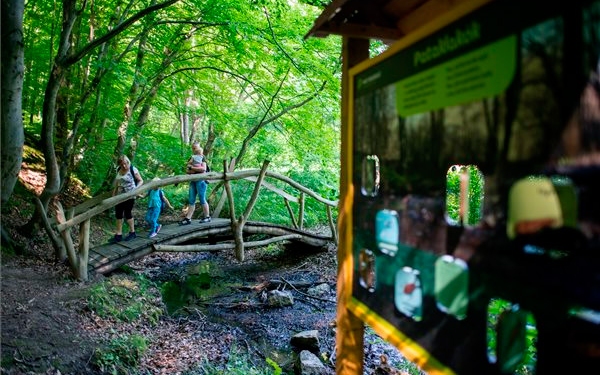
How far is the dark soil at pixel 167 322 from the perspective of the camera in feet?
13.6

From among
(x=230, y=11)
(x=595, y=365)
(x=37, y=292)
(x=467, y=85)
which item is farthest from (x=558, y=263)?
(x=230, y=11)

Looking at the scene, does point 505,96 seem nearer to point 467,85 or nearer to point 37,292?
point 467,85

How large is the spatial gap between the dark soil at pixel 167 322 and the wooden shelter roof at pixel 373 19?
3975 millimetres

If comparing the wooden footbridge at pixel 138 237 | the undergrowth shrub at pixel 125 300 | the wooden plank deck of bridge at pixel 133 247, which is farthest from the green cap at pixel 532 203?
the wooden plank deck of bridge at pixel 133 247

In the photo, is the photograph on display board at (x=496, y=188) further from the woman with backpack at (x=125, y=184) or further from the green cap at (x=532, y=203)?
the woman with backpack at (x=125, y=184)

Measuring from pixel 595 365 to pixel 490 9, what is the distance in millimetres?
1041

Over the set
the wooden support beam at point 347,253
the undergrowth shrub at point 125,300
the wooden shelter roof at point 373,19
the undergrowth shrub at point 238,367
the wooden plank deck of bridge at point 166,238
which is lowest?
the undergrowth shrub at point 238,367

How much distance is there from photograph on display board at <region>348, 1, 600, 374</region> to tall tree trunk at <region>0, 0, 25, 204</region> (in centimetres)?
544

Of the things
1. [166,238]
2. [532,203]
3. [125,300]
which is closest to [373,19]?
[532,203]

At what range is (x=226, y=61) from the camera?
9.81m

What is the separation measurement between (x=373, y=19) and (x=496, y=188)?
152 cm

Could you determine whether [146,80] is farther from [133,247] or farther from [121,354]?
[121,354]

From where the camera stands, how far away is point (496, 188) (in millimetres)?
1216

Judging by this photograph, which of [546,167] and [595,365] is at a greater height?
[546,167]
